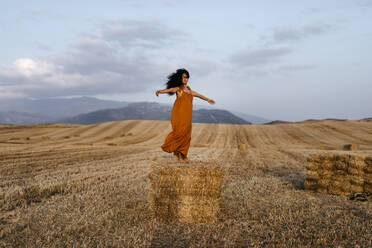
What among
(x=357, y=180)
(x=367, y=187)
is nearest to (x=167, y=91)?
(x=357, y=180)

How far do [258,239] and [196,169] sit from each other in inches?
69.1

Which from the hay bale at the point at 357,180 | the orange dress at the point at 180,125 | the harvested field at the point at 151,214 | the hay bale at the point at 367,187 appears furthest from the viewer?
the hay bale at the point at 357,180

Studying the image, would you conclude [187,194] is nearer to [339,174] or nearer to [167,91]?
[167,91]

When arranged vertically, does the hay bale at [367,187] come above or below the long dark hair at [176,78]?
below

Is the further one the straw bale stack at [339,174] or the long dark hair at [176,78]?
the straw bale stack at [339,174]

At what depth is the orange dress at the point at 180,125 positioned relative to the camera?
6.58 metres

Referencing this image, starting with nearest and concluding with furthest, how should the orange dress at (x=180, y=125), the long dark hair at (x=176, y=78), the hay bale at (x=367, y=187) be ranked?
1. the orange dress at (x=180, y=125)
2. the long dark hair at (x=176, y=78)
3. the hay bale at (x=367, y=187)

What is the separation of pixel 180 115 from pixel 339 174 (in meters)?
5.24

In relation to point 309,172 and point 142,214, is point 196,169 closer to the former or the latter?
point 142,214

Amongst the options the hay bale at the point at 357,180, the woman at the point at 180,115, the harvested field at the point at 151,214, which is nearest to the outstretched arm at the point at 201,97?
the woman at the point at 180,115

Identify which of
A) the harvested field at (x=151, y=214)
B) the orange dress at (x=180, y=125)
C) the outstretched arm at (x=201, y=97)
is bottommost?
the harvested field at (x=151, y=214)

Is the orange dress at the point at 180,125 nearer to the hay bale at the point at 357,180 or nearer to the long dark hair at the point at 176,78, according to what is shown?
the long dark hair at the point at 176,78

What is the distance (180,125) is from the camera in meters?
6.58

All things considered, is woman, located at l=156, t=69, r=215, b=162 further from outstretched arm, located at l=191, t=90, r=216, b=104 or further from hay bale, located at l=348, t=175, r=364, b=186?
hay bale, located at l=348, t=175, r=364, b=186
